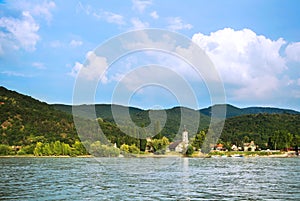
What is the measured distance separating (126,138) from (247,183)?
88.2 m

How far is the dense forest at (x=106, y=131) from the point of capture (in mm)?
115312

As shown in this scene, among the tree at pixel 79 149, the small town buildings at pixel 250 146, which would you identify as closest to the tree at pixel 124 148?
the tree at pixel 79 149

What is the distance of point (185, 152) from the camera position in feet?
372

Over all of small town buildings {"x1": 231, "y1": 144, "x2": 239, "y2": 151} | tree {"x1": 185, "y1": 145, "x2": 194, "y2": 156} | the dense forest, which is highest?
the dense forest

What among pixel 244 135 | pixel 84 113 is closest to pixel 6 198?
pixel 84 113

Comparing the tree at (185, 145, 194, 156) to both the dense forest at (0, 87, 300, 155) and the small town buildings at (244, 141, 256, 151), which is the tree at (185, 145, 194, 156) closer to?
the dense forest at (0, 87, 300, 155)

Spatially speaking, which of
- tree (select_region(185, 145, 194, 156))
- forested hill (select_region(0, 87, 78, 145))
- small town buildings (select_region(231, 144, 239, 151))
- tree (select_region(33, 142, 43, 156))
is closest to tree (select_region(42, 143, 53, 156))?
tree (select_region(33, 142, 43, 156))

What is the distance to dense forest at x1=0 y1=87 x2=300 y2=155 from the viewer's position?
115m

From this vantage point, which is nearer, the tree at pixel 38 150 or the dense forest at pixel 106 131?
the dense forest at pixel 106 131

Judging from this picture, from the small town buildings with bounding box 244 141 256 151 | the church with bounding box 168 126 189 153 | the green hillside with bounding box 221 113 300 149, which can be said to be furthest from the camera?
the green hillside with bounding box 221 113 300 149

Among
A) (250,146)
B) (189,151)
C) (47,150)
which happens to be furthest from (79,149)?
(250,146)

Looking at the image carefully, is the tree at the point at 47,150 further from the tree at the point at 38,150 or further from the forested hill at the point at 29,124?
the forested hill at the point at 29,124

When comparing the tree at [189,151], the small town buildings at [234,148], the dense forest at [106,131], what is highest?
the dense forest at [106,131]

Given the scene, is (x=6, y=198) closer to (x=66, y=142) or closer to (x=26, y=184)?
(x=26, y=184)
